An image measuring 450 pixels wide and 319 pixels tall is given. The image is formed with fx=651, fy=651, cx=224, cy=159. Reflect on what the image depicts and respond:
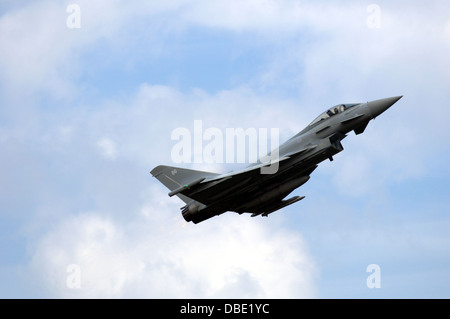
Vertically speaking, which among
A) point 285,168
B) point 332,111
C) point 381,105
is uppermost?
point 332,111

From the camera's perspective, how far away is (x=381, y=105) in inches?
1361

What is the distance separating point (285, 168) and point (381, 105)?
6.08m

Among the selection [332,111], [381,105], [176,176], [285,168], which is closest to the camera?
[381,105]

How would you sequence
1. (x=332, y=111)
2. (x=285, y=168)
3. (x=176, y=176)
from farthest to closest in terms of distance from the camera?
(x=176, y=176)
(x=332, y=111)
(x=285, y=168)

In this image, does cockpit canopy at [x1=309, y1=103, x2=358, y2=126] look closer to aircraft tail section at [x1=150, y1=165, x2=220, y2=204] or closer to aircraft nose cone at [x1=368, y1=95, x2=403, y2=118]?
aircraft nose cone at [x1=368, y1=95, x2=403, y2=118]

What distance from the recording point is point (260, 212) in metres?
39.4

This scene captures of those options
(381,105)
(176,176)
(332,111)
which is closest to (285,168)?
(332,111)

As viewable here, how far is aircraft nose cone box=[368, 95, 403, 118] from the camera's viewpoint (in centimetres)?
3453

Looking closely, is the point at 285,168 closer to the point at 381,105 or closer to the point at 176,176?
the point at 381,105
